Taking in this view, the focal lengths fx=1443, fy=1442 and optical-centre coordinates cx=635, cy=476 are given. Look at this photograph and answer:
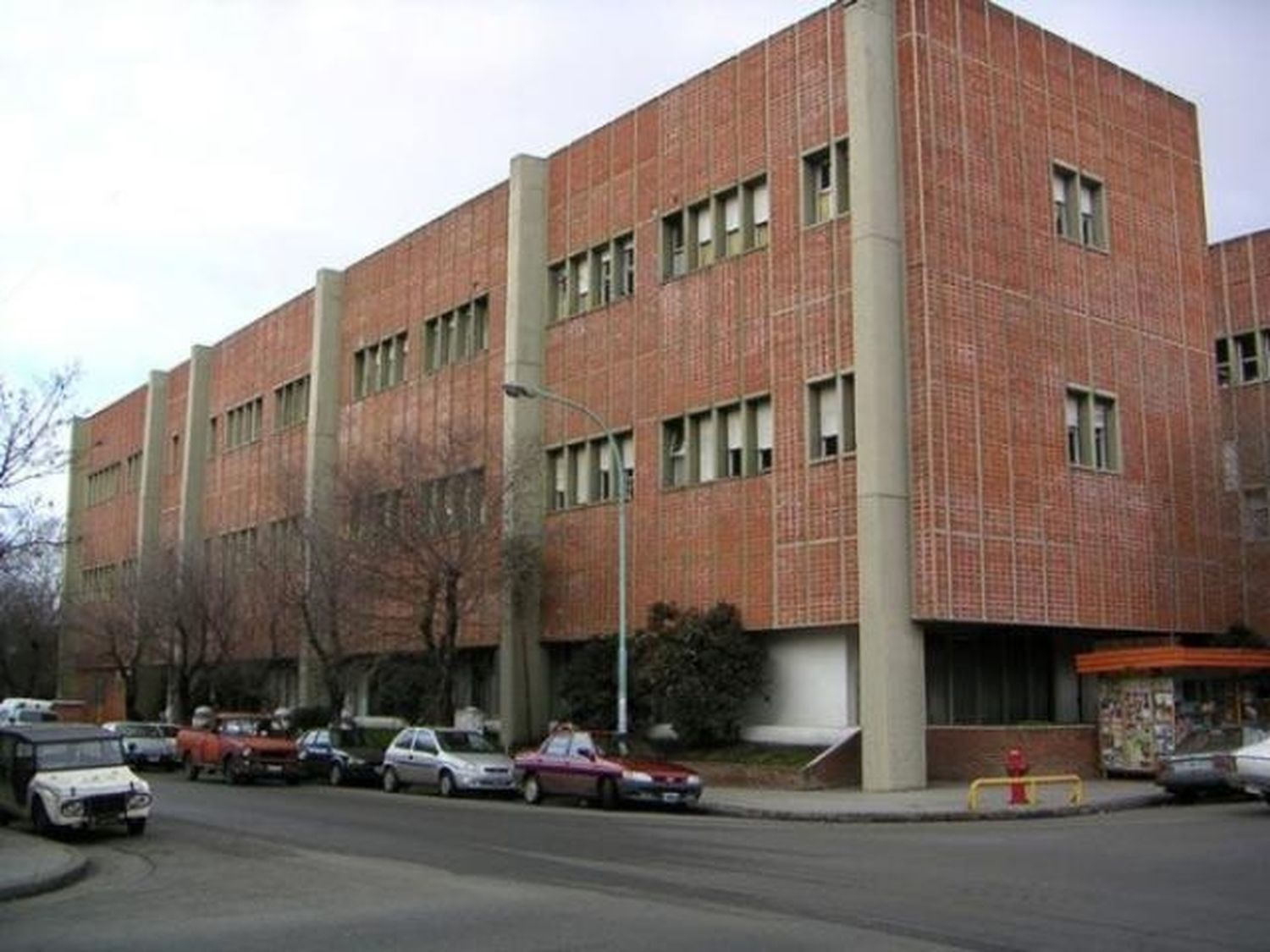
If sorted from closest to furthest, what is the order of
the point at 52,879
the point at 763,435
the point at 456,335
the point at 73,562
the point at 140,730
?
the point at 52,879
the point at 763,435
the point at 140,730
the point at 456,335
the point at 73,562

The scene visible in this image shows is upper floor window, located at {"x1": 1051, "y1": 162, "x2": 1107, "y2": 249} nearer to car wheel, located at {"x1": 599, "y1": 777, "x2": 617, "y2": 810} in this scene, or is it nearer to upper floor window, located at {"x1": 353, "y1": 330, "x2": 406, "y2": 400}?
car wheel, located at {"x1": 599, "y1": 777, "x2": 617, "y2": 810}

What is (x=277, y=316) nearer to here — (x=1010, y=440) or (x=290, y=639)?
(x=290, y=639)

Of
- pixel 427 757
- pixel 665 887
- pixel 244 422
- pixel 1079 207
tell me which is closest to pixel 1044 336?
pixel 1079 207

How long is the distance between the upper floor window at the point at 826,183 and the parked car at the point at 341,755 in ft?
52.6

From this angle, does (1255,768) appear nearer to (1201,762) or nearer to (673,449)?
(1201,762)

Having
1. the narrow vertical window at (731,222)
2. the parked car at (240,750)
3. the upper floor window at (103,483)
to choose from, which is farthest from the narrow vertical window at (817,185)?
the upper floor window at (103,483)

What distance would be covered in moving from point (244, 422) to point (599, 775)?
37.4 m

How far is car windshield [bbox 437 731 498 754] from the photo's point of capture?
30.5 meters

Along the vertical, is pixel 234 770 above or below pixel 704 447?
below

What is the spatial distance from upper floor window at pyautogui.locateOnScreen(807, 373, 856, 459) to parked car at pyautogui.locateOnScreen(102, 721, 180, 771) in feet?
75.0

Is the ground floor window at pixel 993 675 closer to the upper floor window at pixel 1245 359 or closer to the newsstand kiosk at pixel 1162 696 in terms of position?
the newsstand kiosk at pixel 1162 696

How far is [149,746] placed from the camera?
43062mm

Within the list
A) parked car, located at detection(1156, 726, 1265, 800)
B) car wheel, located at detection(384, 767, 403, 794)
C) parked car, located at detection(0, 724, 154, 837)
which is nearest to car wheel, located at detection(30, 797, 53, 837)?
parked car, located at detection(0, 724, 154, 837)

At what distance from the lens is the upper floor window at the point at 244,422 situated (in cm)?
5766
